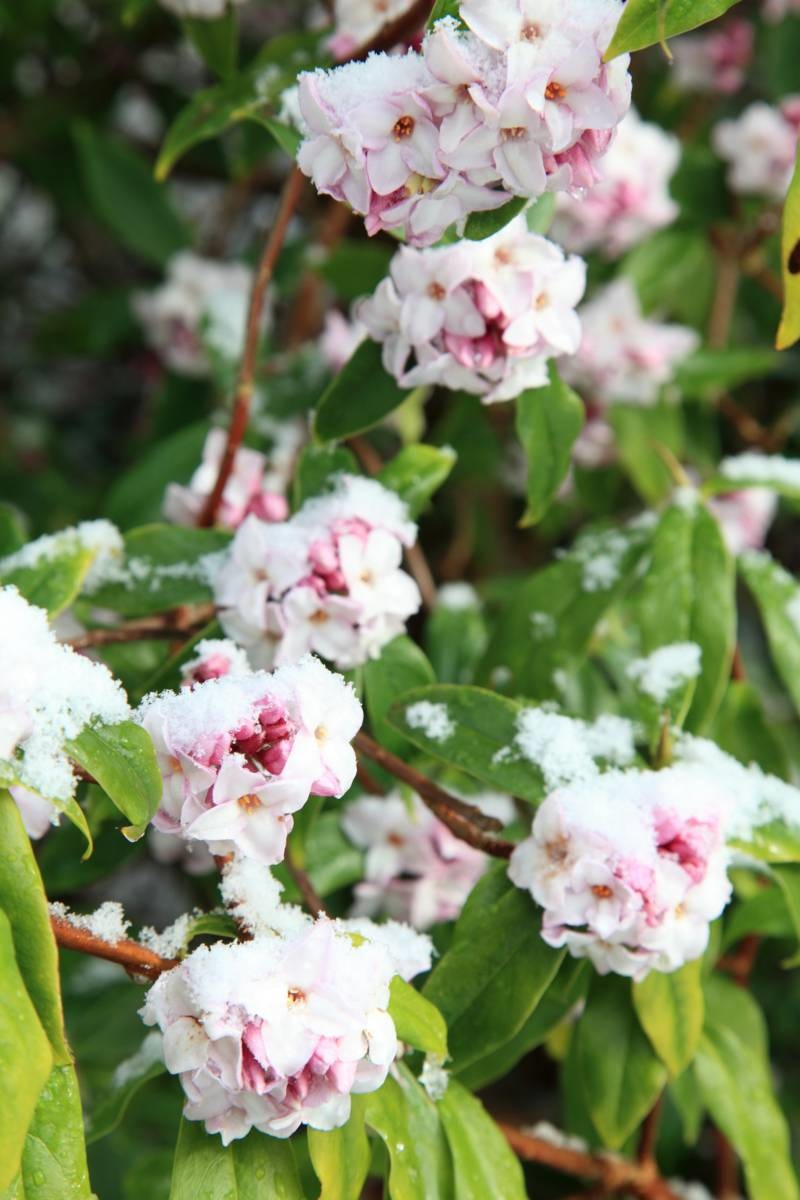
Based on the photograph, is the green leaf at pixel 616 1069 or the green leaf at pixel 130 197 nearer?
the green leaf at pixel 616 1069

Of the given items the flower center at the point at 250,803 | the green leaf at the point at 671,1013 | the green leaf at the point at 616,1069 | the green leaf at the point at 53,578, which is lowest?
the green leaf at the point at 616,1069

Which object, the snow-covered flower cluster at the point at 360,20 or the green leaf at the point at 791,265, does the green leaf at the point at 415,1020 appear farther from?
the snow-covered flower cluster at the point at 360,20

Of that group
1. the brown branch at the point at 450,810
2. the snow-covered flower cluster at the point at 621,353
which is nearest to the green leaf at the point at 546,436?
the brown branch at the point at 450,810

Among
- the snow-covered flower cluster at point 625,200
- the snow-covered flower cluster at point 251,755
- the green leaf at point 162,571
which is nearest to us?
the snow-covered flower cluster at point 251,755

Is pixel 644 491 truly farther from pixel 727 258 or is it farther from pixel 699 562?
pixel 699 562

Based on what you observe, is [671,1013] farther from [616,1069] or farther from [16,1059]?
[16,1059]

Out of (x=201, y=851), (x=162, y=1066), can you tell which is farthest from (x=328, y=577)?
(x=162, y=1066)

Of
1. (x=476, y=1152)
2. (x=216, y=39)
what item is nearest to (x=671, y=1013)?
(x=476, y=1152)
